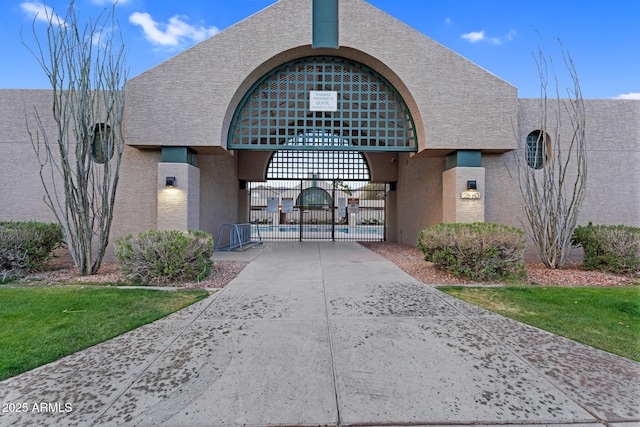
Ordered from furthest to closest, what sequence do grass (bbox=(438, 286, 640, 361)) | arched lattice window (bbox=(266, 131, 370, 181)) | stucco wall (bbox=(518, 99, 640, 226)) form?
arched lattice window (bbox=(266, 131, 370, 181)) < stucco wall (bbox=(518, 99, 640, 226)) < grass (bbox=(438, 286, 640, 361))

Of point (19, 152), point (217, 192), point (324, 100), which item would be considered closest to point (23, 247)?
point (19, 152)

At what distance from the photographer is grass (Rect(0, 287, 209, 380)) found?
3.14m

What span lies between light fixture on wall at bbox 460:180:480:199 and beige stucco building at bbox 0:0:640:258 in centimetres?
8

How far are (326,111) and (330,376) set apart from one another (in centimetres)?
→ 745

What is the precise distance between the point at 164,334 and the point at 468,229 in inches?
Answer: 241

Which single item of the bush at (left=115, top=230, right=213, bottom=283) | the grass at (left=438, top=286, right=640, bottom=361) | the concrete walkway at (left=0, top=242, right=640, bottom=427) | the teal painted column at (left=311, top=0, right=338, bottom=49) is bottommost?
the concrete walkway at (left=0, top=242, right=640, bottom=427)

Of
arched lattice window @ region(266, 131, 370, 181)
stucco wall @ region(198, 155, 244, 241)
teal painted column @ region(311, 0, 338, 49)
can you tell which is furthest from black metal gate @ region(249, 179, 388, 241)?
teal painted column @ region(311, 0, 338, 49)

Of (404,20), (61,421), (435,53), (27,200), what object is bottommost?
(61,421)

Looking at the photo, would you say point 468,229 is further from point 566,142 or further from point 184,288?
point 184,288

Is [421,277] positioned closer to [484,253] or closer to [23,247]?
[484,253]

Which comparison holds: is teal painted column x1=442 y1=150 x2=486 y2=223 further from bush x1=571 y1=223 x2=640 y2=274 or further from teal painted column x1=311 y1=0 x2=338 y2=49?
teal painted column x1=311 y1=0 x2=338 y2=49

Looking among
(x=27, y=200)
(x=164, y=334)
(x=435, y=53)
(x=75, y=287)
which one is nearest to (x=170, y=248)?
(x=75, y=287)

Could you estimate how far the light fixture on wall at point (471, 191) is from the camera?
8422 millimetres

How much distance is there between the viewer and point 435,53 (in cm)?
831
